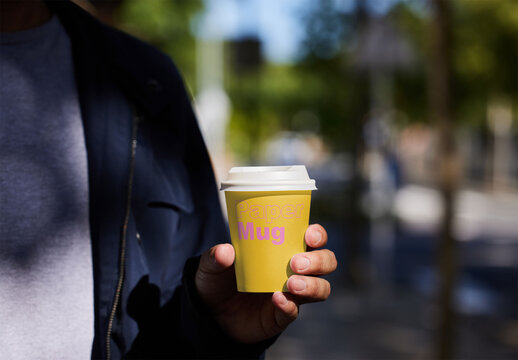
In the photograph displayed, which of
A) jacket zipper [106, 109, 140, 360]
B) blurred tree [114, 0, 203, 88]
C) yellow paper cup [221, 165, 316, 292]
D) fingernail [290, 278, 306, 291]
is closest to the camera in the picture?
fingernail [290, 278, 306, 291]

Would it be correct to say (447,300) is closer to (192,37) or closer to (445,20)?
(445,20)

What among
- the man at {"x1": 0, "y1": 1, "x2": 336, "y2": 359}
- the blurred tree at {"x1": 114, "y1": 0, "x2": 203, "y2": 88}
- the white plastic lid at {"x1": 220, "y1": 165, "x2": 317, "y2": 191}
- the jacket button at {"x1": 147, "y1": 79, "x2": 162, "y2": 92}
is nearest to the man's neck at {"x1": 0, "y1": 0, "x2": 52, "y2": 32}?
the man at {"x1": 0, "y1": 1, "x2": 336, "y2": 359}

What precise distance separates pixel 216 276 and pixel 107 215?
0.33 m

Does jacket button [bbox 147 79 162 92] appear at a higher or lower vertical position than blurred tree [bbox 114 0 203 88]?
higher

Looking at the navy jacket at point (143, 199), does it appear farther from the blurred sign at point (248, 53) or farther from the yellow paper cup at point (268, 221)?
the blurred sign at point (248, 53)

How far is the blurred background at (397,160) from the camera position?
411 cm

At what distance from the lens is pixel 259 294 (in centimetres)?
147

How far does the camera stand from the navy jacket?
4.92 feet

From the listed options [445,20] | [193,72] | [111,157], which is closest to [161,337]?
[111,157]

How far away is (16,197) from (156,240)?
1.18ft

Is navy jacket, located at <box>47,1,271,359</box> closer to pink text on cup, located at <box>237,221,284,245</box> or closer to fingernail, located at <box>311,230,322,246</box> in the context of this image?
pink text on cup, located at <box>237,221,284,245</box>

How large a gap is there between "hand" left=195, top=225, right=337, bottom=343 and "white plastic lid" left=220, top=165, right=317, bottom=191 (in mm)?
103

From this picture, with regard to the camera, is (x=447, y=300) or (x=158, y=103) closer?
(x=158, y=103)

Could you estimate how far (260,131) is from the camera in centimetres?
3181
